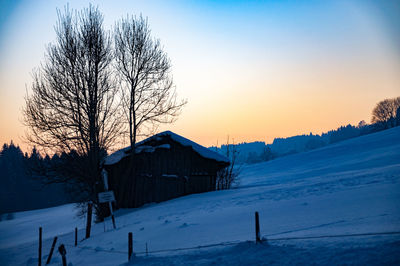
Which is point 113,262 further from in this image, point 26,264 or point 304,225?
point 26,264

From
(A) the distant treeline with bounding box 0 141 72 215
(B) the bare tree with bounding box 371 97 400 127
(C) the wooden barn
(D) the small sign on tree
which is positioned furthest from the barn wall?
(B) the bare tree with bounding box 371 97 400 127

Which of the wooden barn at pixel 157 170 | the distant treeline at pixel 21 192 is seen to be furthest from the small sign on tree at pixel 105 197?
the distant treeline at pixel 21 192

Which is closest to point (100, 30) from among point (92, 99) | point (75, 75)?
point (75, 75)

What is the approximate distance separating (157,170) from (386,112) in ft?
229

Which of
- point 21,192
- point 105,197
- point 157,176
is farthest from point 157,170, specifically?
point 21,192

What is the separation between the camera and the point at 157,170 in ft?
57.3

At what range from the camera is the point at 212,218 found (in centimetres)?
880

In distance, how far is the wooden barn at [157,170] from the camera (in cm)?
1702

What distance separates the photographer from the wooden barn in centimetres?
1702

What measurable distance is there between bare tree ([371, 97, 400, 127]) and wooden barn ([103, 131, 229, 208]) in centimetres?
6454

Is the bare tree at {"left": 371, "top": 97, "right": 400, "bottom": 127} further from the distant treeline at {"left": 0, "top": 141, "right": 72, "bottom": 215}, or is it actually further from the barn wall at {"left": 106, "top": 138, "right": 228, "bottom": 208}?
the distant treeline at {"left": 0, "top": 141, "right": 72, "bottom": 215}

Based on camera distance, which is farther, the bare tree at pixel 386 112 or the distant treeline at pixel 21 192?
the bare tree at pixel 386 112

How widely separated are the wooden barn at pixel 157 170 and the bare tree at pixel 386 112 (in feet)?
212

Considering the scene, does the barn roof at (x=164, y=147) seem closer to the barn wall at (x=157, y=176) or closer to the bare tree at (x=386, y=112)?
the barn wall at (x=157, y=176)
